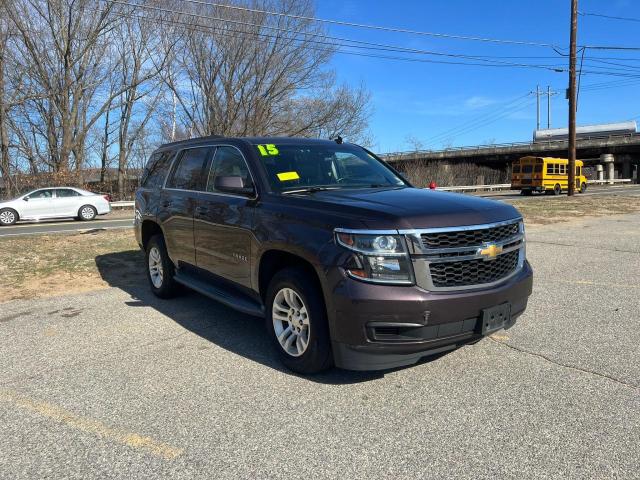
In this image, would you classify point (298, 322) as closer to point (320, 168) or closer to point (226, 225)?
point (226, 225)

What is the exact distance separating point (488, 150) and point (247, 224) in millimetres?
70601

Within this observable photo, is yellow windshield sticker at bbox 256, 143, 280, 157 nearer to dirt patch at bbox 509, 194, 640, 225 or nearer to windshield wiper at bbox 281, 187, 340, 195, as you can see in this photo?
windshield wiper at bbox 281, 187, 340, 195

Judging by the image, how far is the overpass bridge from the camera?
63156 millimetres

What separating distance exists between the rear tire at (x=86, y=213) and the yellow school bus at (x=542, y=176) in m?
26.9

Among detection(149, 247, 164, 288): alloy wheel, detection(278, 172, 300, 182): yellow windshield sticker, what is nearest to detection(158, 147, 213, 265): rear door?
detection(149, 247, 164, 288): alloy wheel

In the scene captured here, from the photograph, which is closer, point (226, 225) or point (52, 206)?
point (226, 225)

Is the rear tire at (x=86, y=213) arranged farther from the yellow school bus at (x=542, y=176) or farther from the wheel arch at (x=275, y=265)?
the yellow school bus at (x=542, y=176)

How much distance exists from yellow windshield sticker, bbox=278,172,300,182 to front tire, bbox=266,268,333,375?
0.93m

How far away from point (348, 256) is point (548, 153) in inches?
2787

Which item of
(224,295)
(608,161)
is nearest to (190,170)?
(224,295)

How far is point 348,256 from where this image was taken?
342 centimetres

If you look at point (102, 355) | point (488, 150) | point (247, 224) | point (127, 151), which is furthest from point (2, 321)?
point (488, 150)

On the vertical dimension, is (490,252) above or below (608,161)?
below

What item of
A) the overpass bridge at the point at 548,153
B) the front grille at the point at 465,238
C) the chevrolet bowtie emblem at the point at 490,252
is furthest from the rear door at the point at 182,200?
the overpass bridge at the point at 548,153
